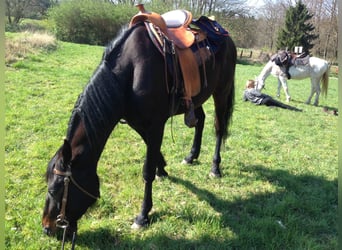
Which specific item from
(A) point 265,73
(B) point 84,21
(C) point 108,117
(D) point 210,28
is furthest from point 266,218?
(B) point 84,21

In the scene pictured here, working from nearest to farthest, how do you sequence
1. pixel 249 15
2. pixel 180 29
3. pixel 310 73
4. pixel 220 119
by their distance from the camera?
1. pixel 180 29
2. pixel 220 119
3. pixel 310 73
4. pixel 249 15

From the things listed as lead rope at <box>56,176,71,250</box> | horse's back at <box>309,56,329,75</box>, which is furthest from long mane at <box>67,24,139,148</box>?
horse's back at <box>309,56,329,75</box>

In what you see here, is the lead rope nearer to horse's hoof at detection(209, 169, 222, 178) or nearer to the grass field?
the grass field

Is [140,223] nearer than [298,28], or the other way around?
[140,223]

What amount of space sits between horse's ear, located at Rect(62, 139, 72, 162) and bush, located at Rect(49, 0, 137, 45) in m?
24.4

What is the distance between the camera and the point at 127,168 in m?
3.72

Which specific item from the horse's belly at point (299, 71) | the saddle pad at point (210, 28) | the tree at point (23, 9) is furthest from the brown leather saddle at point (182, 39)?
the tree at point (23, 9)

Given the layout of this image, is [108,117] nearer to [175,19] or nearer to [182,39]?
[182,39]

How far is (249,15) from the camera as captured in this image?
3291 cm

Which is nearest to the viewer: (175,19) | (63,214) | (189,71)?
(63,214)

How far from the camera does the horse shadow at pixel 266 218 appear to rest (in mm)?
2486

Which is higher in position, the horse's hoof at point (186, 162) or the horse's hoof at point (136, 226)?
the horse's hoof at point (186, 162)

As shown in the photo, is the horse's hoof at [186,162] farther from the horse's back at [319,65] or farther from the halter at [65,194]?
the horse's back at [319,65]

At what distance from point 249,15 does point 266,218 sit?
110 feet
